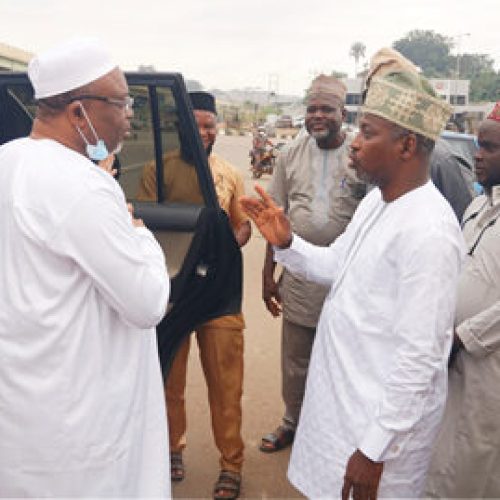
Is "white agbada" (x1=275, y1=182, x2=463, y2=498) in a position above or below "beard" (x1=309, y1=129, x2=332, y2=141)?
below

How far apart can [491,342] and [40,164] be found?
1.52 metres

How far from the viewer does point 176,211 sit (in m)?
2.54

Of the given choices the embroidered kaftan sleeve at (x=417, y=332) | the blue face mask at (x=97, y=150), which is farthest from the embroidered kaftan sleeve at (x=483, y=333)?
the blue face mask at (x=97, y=150)

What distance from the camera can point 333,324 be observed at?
6.69 ft

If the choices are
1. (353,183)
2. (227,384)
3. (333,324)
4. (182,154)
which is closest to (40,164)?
(182,154)

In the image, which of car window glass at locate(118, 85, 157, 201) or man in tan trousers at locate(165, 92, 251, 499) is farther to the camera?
man in tan trousers at locate(165, 92, 251, 499)

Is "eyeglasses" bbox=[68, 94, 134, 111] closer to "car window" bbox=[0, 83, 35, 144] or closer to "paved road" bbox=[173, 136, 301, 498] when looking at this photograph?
"car window" bbox=[0, 83, 35, 144]

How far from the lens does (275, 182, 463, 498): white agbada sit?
174 centimetres

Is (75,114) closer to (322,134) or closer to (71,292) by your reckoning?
(71,292)

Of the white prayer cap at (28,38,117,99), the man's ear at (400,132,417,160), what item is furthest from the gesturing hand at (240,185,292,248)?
the white prayer cap at (28,38,117,99)

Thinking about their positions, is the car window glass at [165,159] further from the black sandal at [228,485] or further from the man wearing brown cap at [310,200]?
the black sandal at [228,485]

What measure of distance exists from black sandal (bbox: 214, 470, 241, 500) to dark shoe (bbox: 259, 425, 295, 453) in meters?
0.40

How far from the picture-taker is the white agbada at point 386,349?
174 cm

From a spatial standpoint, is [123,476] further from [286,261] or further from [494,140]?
[494,140]
